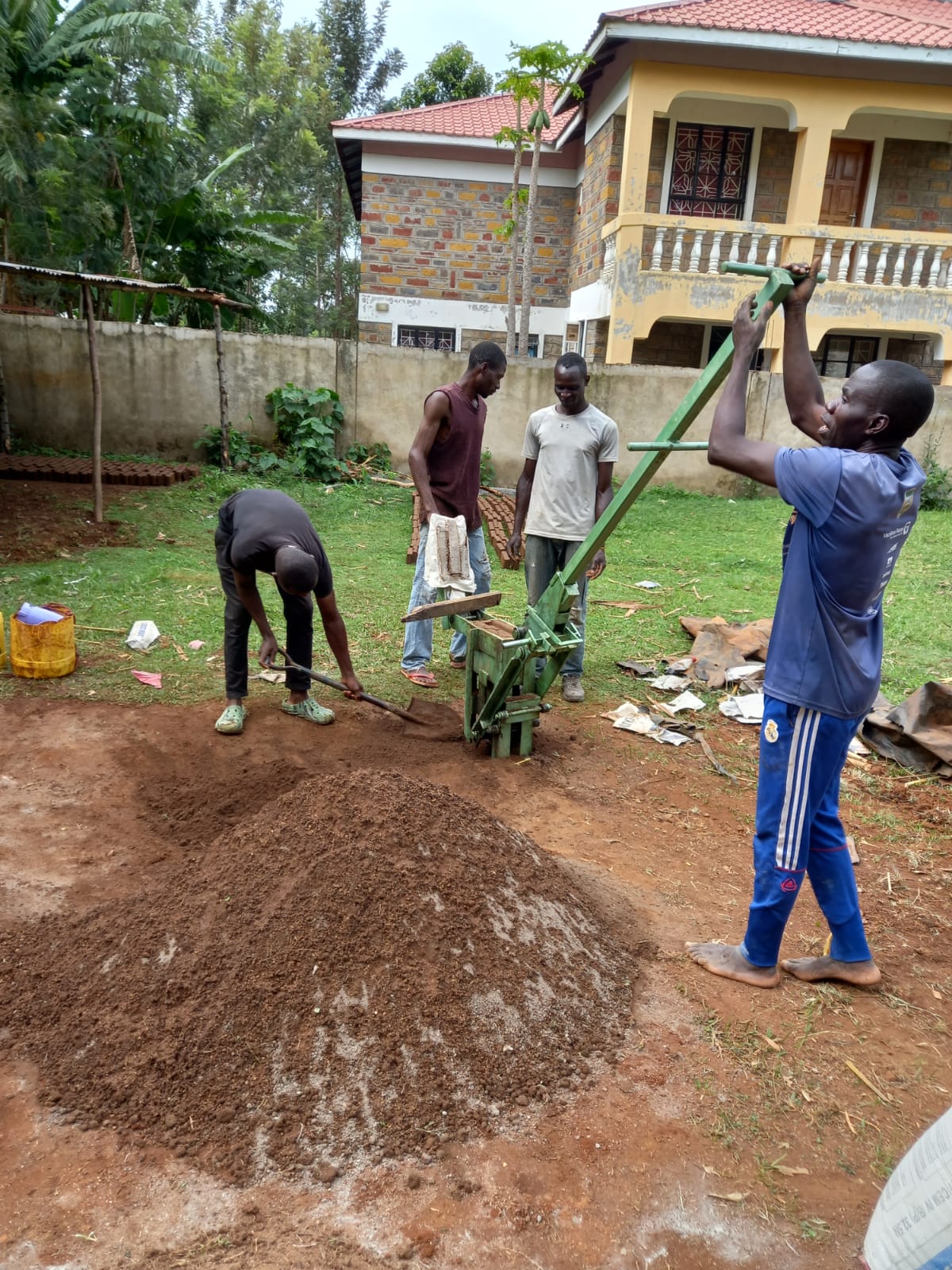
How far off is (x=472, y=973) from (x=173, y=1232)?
90 cm

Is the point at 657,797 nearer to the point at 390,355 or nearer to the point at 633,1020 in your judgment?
the point at 633,1020

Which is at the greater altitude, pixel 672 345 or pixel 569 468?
pixel 672 345

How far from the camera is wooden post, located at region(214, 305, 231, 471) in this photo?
9.39 metres

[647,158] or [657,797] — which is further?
[647,158]

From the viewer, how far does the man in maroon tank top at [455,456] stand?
446cm

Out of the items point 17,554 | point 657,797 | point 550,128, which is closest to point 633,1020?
point 657,797

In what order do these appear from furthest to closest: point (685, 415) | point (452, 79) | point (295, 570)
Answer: point (452, 79) < point (295, 570) < point (685, 415)

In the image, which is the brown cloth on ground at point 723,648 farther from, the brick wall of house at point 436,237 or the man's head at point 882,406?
Result: the brick wall of house at point 436,237

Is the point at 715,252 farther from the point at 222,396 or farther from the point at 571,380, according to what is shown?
the point at 571,380

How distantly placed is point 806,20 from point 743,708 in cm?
1175

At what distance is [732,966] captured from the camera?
267 cm

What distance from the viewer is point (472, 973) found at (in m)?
2.38

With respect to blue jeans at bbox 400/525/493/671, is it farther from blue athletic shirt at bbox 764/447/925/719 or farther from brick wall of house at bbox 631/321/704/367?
brick wall of house at bbox 631/321/704/367

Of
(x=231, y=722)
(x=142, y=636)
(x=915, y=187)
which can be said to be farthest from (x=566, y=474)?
(x=915, y=187)
